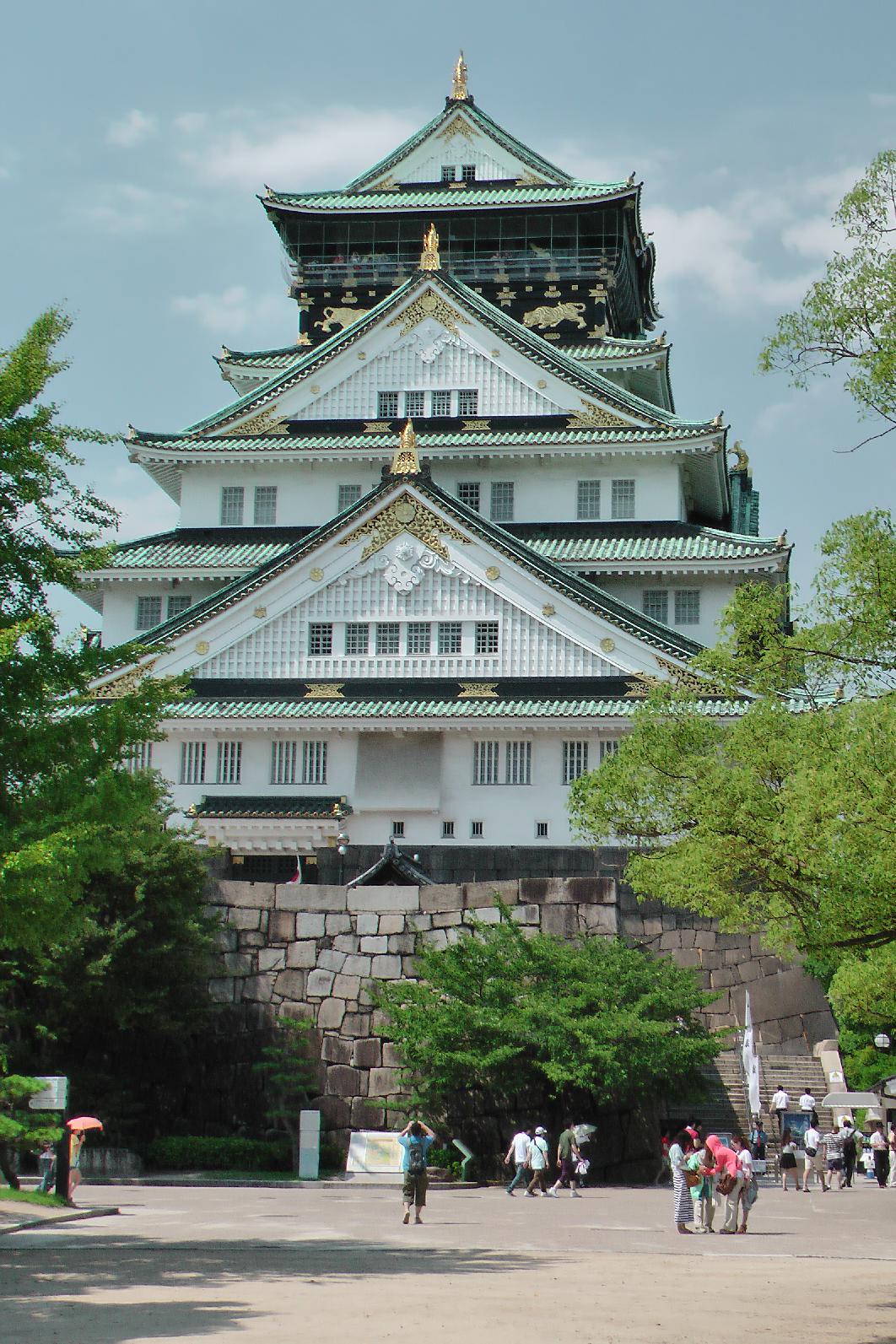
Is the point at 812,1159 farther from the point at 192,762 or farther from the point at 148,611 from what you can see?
the point at 148,611

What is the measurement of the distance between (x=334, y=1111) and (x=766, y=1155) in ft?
24.7

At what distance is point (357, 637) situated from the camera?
4106 centimetres

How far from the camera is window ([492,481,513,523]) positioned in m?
45.8

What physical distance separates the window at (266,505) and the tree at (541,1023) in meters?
20.0

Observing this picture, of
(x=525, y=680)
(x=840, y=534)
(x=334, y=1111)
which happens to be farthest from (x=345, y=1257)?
(x=525, y=680)

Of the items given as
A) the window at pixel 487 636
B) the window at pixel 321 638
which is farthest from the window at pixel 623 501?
the window at pixel 321 638

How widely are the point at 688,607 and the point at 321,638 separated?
9.62m

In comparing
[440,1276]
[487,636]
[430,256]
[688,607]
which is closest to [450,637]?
[487,636]

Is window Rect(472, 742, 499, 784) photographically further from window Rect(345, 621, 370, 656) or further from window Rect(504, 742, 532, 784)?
window Rect(345, 621, 370, 656)

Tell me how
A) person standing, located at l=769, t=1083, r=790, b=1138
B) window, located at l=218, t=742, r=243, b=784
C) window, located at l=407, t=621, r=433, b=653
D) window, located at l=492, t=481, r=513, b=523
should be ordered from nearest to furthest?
person standing, located at l=769, t=1083, r=790, b=1138 < window, located at l=218, t=742, r=243, b=784 < window, located at l=407, t=621, r=433, b=653 < window, located at l=492, t=481, r=513, b=523

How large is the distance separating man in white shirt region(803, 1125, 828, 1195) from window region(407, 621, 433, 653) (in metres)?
15.9

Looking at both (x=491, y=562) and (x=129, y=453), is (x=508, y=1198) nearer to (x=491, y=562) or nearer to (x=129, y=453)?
(x=491, y=562)

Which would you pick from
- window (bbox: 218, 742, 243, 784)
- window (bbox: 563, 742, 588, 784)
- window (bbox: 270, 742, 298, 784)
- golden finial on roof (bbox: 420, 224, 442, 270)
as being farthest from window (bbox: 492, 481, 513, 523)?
window (bbox: 218, 742, 243, 784)

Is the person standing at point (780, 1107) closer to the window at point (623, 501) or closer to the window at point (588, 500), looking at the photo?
the window at point (623, 501)
